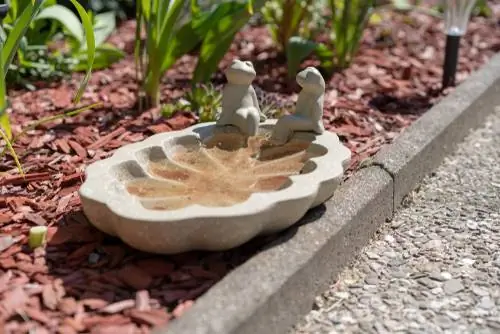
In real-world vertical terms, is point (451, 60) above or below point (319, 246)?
above

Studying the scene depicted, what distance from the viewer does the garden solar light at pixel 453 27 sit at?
13.5 ft

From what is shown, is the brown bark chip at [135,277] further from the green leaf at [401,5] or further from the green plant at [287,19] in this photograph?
the green leaf at [401,5]

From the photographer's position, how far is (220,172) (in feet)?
8.57

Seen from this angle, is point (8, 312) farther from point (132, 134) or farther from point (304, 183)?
point (132, 134)

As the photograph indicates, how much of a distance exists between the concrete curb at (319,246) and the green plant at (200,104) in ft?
2.56

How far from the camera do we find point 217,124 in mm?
2832

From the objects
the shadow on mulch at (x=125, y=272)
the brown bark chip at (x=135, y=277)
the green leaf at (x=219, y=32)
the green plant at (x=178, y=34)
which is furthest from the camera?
the green leaf at (x=219, y=32)

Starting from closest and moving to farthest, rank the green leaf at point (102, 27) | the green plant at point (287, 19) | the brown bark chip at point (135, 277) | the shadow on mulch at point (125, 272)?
the shadow on mulch at point (125, 272) → the brown bark chip at point (135, 277) → the green leaf at point (102, 27) → the green plant at point (287, 19)

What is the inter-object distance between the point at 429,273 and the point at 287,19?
2166mm

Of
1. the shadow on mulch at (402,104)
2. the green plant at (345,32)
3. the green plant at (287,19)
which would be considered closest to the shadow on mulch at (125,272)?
the shadow on mulch at (402,104)

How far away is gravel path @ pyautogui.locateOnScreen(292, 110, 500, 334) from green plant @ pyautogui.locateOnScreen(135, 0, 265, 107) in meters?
1.18

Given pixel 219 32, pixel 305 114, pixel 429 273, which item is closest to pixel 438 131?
pixel 305 114

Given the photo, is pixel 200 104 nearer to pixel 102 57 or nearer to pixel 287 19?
pixel 102 57

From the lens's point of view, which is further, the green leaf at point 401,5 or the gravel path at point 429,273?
the green leaf at point 401,5
